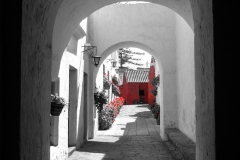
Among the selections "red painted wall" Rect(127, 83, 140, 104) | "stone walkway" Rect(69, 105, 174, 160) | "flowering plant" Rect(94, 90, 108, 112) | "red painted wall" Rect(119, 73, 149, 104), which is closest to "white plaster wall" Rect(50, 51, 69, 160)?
"stone walkway" Rect(69, 105, 174, 160)

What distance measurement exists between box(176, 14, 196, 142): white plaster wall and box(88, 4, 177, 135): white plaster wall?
1.27 ft

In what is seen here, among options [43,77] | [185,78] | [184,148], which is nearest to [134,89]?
[185,78]

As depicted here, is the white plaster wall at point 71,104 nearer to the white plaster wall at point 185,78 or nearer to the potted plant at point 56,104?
the potted plant at point 56,104

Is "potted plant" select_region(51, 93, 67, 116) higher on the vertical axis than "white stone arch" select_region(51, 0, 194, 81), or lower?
lower

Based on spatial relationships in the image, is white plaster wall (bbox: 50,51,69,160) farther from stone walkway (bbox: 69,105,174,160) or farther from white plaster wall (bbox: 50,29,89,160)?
stone walkway (bbox: 69,105,174,160)

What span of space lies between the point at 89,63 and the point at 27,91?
8025 millimetres

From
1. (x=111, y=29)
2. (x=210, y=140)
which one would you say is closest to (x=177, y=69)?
(x=111, y=29)

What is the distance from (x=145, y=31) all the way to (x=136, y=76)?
973 inches

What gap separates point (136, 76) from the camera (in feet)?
113

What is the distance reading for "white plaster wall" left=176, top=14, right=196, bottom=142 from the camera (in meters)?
7.20

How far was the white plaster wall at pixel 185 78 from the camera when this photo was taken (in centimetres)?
720

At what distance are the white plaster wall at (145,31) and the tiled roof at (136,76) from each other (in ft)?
78.3

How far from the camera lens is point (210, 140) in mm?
2246

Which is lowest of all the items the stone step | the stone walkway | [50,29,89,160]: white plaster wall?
the stone walkway
